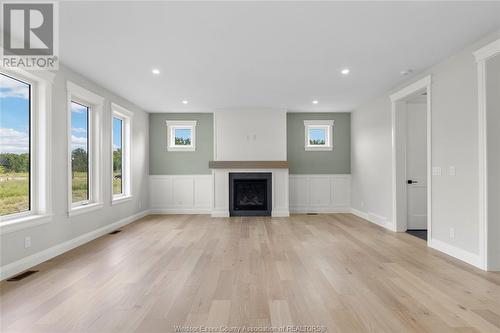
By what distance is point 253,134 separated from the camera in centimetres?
746

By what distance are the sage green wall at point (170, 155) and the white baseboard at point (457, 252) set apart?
5.30 m

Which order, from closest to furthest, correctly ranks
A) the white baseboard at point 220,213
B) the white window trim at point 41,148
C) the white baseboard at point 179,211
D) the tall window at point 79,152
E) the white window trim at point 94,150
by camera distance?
the white window trim at point 41,148, the tall window at point 79,152, the white window trim at point 94,150, the white baseboard at point 220,213, the white baseboard at point 179,211

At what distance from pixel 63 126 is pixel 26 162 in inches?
29.5

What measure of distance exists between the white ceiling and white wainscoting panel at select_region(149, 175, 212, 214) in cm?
291

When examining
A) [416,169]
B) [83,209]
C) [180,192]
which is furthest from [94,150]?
Result: [416,169]

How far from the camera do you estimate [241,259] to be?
12.5ft

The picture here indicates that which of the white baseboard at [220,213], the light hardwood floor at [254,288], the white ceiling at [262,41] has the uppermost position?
the white ceiling at [262,41]

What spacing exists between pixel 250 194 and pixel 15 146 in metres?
4.93

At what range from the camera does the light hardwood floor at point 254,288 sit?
88.5 inches

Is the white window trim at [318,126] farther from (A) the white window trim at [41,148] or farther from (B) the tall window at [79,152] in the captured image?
(A) the white window trim at [41,148]

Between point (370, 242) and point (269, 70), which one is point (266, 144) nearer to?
point (269, 70)

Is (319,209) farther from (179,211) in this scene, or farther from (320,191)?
(179,211)

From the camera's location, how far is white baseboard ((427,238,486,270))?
345cm

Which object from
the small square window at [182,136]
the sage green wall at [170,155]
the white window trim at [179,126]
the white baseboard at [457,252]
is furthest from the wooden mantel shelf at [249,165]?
the white baseboard at [457,252]
